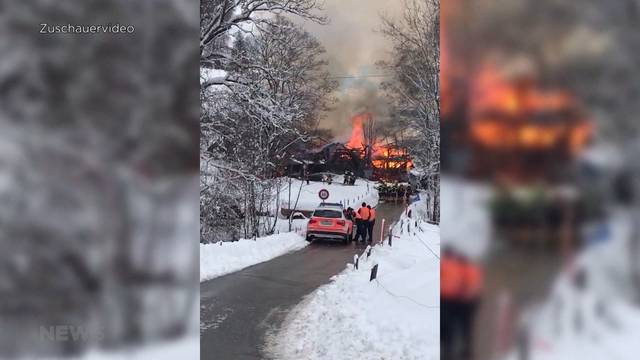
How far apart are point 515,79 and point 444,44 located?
0.45 meters

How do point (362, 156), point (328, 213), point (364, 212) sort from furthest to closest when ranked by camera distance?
point (328, 213)
point (364, 212)
point (362, 156)

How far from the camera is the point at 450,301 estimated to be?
3020 mm

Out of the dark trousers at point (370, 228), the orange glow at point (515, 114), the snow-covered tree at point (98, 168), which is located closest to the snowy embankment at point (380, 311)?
the dark trousers at point (370, 228)

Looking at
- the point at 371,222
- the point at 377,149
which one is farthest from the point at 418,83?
the point at 371,222

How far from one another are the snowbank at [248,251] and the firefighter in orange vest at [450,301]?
5.82 ft

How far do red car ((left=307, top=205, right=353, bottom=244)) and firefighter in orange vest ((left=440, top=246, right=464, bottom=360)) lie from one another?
48.0 inches

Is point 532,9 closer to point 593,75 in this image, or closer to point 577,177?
point 593,75

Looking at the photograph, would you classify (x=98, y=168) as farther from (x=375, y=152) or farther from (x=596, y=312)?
(x=596, y=312)

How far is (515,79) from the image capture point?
2920 millimetres

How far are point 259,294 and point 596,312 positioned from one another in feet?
8.40

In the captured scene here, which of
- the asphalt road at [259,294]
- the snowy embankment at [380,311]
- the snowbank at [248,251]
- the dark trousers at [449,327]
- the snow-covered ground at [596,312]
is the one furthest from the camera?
the snowbank at [248,251]

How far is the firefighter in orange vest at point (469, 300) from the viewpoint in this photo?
296 cm

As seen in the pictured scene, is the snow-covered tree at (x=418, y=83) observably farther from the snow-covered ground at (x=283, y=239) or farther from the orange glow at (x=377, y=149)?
the snow-covered ground at (x=283, y=239)

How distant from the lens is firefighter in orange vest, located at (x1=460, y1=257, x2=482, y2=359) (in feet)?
9.70
